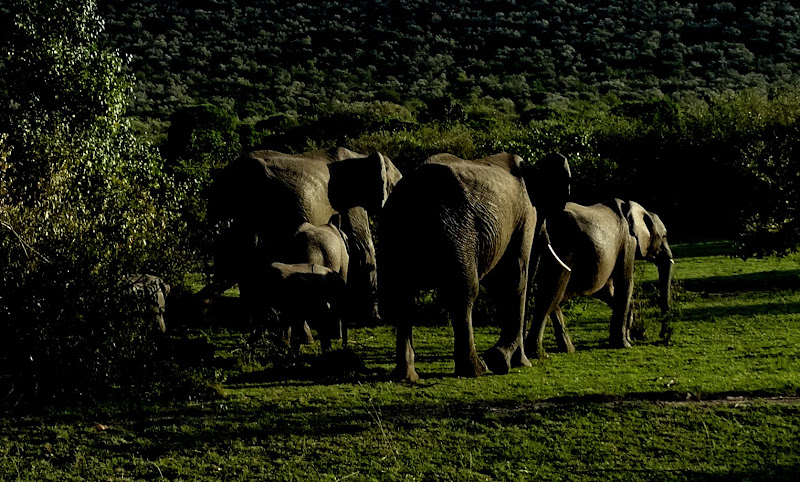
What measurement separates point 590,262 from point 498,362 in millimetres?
2940

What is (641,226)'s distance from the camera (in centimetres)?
1617

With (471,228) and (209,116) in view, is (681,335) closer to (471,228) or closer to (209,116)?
(471,228)

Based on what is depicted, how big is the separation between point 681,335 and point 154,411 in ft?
33.5

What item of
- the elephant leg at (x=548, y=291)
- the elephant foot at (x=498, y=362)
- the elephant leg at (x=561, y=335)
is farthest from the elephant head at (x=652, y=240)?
the elephant foot at (x=498, y=362)

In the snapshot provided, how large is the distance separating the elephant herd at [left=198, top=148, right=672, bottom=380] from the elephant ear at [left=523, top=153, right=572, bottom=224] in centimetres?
1

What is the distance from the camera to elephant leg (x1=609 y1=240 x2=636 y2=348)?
15.2m

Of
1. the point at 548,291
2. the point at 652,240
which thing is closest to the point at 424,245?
the point at 548,291

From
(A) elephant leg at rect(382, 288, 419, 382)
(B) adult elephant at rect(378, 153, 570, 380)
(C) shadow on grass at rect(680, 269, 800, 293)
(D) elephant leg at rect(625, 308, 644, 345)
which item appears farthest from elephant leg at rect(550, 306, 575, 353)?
(C) shadow on grass at rect(680, 269, 800, 293)

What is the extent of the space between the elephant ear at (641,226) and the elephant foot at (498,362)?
4871mm

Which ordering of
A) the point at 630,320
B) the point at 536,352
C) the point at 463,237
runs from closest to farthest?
the point at 463,237
the point at 536,352
the point at 630,320

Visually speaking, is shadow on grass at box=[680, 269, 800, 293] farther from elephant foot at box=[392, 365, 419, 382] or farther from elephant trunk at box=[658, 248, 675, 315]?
elephant foot at box=[392, 365, 419, 382]

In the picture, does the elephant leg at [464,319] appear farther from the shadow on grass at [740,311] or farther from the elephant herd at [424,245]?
the shadow on grass at [740,311]

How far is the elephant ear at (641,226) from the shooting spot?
51.6 feet

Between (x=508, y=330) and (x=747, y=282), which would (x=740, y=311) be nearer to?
(x=747, y=282)
